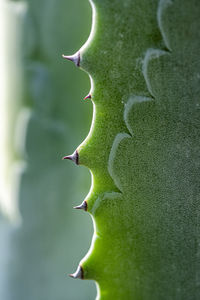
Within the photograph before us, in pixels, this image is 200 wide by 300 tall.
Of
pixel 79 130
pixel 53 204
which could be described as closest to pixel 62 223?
pixel 53 204

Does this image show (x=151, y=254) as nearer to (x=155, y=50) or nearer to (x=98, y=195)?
(x=98, y=195)

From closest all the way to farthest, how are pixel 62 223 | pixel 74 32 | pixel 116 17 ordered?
pixel 116 17, pixel 74 32, pixel 62 223

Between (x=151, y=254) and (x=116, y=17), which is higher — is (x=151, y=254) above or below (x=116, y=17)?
below

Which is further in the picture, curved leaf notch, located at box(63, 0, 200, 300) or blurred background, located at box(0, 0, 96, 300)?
blurred background, located at box(0, 0, 96, 300)

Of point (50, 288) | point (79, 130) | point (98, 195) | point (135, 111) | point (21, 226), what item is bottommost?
point (50, 288)

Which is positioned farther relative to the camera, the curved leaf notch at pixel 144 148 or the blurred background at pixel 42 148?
the blurred background at pixel 42 148
